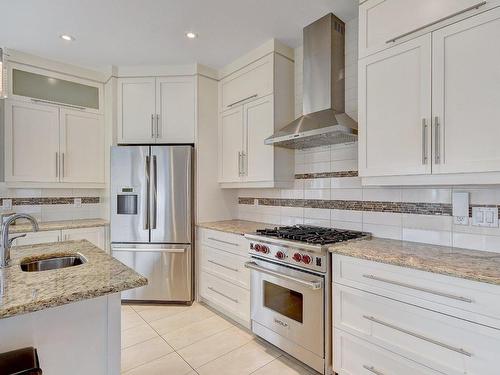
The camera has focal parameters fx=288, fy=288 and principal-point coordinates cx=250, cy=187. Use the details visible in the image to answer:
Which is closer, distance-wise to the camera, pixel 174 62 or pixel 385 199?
pixel 385 199

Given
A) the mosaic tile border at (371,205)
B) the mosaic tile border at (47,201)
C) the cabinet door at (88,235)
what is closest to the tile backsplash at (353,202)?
the mosaic tile border at (371,205)

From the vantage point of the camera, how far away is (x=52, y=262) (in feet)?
5.79

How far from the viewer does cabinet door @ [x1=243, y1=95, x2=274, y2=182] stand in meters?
2.79

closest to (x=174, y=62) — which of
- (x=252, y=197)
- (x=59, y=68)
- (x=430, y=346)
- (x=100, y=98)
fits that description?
(x=100, y=98)

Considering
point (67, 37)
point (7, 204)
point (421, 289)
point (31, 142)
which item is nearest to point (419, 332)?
point (421, 289)

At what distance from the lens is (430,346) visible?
4.75ft

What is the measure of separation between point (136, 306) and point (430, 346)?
2.76 m

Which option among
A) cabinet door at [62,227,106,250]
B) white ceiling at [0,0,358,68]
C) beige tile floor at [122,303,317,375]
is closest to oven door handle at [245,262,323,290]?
beige tile floor at [122,303,317,375]

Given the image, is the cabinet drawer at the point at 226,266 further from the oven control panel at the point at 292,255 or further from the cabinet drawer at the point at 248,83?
the cabinet drawer at the point at 248,83

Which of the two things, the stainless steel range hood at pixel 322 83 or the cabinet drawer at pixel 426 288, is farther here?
the stainless steel range hood at pixel 322 83

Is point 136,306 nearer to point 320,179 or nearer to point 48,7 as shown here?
point 320,179

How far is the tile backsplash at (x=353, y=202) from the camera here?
1876mm

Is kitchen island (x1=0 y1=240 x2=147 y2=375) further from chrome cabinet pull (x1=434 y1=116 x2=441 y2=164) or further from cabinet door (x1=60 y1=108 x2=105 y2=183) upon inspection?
cabinet door (x1=60 y1=108 x2=105 y2=183)

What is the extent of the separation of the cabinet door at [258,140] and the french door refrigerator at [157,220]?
711mm
